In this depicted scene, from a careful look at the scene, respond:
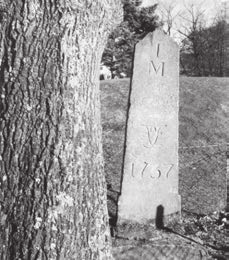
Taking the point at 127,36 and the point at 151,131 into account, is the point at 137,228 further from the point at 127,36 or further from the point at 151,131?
the point at 127,36

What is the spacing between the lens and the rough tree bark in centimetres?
240

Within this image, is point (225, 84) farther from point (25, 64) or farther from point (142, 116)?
point (25, 64)

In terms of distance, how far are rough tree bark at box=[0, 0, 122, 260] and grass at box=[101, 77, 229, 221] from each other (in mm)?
3066

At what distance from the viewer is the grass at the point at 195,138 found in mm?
7121

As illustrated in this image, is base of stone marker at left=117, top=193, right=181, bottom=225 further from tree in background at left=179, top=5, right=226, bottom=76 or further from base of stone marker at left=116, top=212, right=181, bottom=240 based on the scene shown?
tree in background at left=179, top=5, right=226, bottom=76

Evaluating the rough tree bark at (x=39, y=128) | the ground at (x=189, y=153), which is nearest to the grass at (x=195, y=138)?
the ground at (x=189, y=153)

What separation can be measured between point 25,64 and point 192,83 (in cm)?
1209

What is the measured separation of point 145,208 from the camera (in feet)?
17.2

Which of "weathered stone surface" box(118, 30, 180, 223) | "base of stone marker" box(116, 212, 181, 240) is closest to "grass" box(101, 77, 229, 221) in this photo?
"base of stone marker" box(116, 212, 181, 240)

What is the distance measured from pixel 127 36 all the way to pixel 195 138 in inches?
625

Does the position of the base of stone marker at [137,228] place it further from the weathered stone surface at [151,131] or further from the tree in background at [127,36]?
the tree in background at [127,36]

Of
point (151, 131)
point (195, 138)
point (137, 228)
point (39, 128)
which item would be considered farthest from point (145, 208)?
point (195, 138)

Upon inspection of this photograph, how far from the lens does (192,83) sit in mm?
13898

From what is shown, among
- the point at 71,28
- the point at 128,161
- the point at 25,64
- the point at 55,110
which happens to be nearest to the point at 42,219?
the point at 55,110
